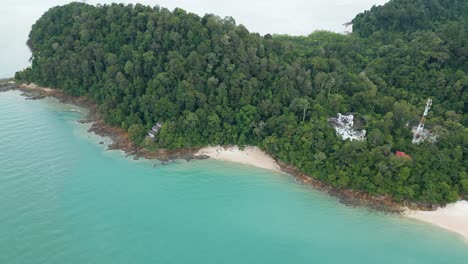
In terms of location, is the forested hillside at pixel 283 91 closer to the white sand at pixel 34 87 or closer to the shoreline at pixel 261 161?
the shoreline at pixel 261 161

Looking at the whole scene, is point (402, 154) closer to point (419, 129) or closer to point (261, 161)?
point (419, 129)

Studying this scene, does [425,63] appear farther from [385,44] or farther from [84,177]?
[84,177]

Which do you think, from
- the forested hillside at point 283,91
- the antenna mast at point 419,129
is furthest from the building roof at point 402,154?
the antenna mast at point 419,129

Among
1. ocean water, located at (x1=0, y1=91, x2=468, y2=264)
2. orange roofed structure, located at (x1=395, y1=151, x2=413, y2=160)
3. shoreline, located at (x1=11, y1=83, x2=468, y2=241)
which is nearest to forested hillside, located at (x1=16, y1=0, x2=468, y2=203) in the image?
orange roofed structure, located at (x1=395, y1=151, x2=413, y2=160)

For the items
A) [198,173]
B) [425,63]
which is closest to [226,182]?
[198,173]

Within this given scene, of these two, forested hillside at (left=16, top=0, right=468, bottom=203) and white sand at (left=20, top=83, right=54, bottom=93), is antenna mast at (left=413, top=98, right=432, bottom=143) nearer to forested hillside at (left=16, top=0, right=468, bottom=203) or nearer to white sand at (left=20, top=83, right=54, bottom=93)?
forested hillside at (left=16, top=0, right=468, bottom=203)

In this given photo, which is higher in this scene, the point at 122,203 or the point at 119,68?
the point at 119,68
